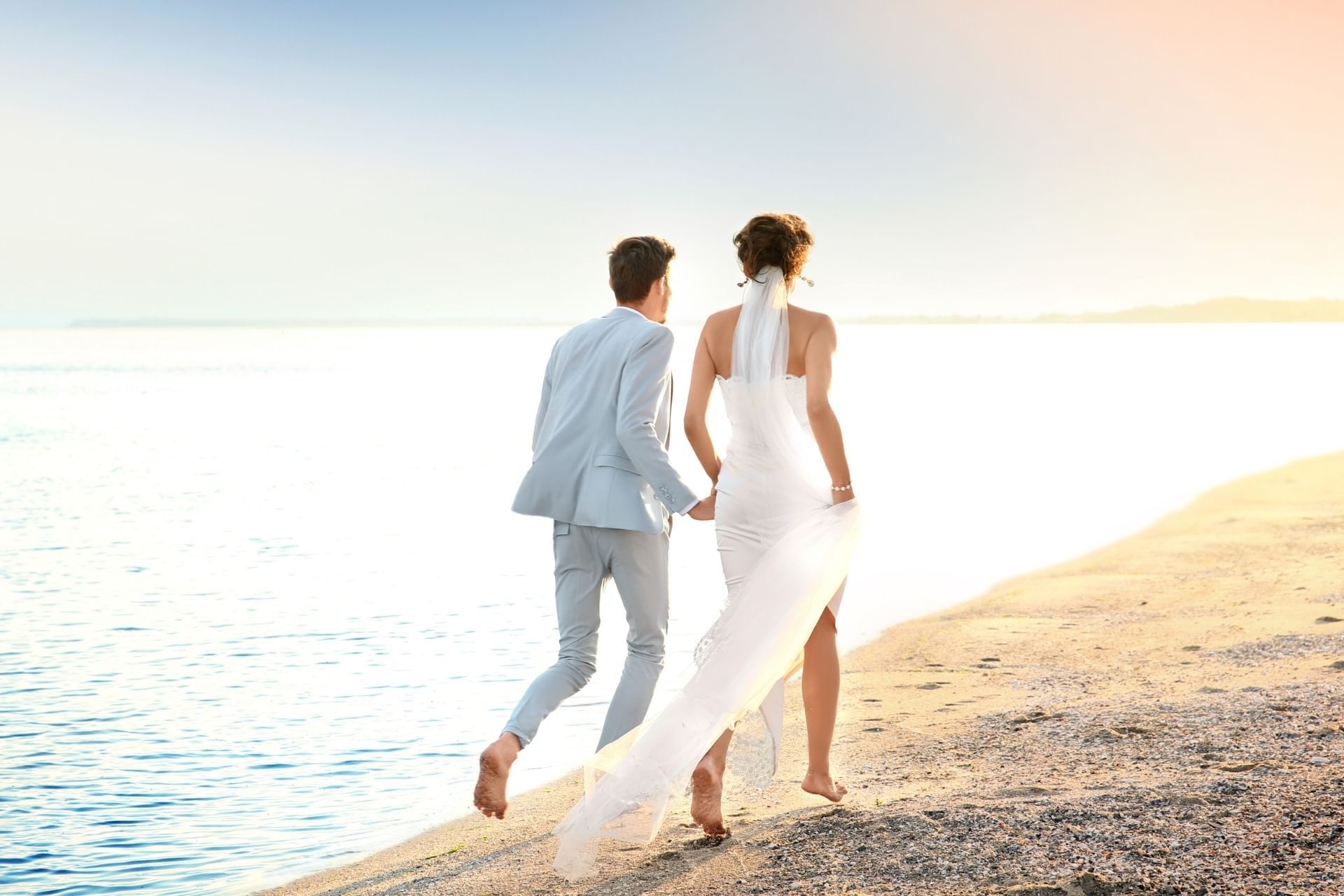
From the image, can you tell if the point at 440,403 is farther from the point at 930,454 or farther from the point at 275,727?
the point at 275,727

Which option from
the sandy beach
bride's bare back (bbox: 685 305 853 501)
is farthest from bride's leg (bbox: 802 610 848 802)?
bride's bare back (bbox: 685 305 853 501)

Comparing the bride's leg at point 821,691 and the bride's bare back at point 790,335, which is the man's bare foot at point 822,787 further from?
the bride's bare back at point 790,335

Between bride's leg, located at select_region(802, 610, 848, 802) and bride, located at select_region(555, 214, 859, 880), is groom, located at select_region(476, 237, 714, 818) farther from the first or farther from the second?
bride's leg, located at select_region(802, 610, 848, 802)

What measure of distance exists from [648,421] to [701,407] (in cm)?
30

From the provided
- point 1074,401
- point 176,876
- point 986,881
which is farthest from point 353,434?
point 986,881

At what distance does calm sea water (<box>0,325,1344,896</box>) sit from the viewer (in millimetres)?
6012

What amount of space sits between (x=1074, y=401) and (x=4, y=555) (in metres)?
34.0

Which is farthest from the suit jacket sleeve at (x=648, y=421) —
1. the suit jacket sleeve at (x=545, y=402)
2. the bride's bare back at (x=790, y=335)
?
the suit jacket sleeve at (x=545, y=402)

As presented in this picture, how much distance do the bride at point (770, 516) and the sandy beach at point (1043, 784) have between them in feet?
1.14

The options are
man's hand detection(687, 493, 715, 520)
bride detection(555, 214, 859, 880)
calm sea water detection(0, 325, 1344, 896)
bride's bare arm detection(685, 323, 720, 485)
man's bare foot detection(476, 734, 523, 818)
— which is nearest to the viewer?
man's bare foot detection(476, 734, 523, 818)

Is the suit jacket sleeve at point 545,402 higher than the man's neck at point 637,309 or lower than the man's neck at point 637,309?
lower

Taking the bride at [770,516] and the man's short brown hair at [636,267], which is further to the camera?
the man's short brown hair at [636,267]

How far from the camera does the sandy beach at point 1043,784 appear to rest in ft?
11.9

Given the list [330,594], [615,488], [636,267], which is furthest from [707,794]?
[330,594]
